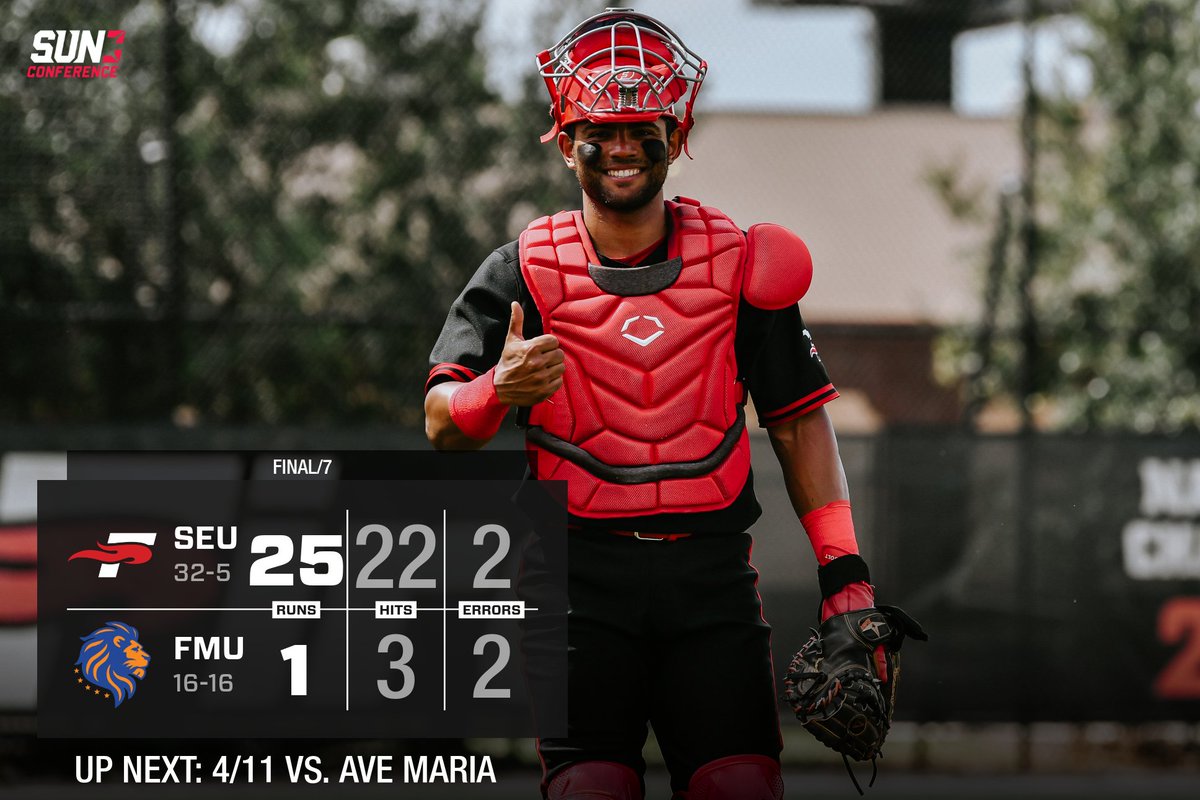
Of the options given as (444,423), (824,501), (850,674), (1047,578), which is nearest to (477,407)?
(444,423)

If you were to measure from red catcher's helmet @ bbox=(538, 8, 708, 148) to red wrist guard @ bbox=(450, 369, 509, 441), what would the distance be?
2.13 ft

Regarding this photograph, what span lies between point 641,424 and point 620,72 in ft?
2.55

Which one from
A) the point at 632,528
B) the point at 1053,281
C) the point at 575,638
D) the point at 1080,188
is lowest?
the point at 575,638

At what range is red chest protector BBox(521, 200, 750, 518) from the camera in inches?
128

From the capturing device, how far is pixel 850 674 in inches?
128

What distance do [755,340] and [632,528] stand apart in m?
0.54

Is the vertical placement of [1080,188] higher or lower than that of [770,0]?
lower

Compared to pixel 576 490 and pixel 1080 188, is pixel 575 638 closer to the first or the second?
pixel 576 490

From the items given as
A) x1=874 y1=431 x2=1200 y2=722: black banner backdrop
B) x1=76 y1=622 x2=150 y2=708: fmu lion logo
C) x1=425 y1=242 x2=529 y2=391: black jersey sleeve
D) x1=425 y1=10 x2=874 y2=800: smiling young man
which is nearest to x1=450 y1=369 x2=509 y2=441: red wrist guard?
x1=425 y1=10 x2=874 y2=800: smiling young man

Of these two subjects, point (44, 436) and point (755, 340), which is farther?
point (44, 436)

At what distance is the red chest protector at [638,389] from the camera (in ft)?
10.7

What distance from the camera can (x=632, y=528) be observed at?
3262mm

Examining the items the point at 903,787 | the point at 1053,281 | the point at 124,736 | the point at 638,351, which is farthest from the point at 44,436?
the point at 1053,281
